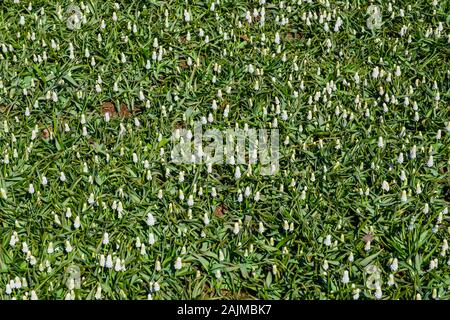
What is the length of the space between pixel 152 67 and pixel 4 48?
5.32 feet

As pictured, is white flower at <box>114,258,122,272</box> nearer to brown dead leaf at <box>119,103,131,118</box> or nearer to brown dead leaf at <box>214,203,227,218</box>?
brown dead leaf at <box>214,203,227,218</box>

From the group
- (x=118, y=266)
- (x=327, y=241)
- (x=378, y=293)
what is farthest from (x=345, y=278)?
(x=118, y=266)

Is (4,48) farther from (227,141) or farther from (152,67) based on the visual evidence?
(227,141)

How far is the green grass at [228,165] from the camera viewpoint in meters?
5.30

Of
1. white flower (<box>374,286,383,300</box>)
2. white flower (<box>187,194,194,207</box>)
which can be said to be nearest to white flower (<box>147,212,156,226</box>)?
white flower (<box>187,194,194,207</box>)

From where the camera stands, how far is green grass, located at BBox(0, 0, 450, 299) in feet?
17.4

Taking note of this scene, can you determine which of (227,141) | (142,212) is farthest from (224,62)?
(142,212)

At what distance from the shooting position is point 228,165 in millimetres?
6102

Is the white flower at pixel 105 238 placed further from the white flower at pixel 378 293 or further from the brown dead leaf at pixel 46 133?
the white flower at pixel 378 293

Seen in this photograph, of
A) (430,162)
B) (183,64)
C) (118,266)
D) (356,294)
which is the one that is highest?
(183,64)

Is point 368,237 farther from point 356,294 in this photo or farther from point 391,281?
point 356,294

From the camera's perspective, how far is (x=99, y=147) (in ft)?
20.5

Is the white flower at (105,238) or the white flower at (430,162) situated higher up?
the white flower at (430,162)

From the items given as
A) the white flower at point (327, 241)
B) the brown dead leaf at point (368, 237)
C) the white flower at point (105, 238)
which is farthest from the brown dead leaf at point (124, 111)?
the brown dead leaf at point (368, 237)
